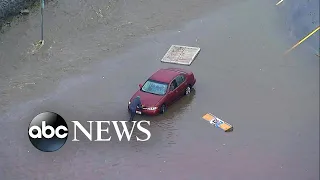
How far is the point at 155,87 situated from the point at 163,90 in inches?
16.3

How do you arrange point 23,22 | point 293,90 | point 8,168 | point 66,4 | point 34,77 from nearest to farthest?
point 8,168 → point 293,90 → point 34,77 → point 23,22 → point 66,4

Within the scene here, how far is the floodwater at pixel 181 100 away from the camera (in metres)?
17.8

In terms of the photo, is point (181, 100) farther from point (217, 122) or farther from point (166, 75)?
point (217, 122)

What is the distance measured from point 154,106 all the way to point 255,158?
461 cm

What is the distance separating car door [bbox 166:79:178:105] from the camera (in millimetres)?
20984

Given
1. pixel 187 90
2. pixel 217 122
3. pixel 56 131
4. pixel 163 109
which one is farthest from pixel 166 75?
pixel 56 131

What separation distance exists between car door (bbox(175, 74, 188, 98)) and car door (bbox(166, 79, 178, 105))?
0.16 metres

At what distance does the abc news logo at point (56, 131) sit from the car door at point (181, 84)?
2249 millimetres

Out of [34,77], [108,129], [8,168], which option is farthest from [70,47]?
A: [8,168]

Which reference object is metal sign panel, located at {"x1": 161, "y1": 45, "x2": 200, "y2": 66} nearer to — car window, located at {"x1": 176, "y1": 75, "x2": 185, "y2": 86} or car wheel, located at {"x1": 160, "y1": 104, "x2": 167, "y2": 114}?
car window, located at {"x1": 176, "y1": 75, "x2": 185, "y2": 86}

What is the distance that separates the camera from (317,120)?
19.8 metres

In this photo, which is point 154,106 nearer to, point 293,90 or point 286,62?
point 293,90

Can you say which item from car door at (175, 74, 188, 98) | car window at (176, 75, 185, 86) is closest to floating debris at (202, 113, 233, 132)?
car door at (175, 74, 188, 98)

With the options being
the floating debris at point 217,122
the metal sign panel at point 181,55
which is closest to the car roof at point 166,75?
the floating debris at point 217,122
